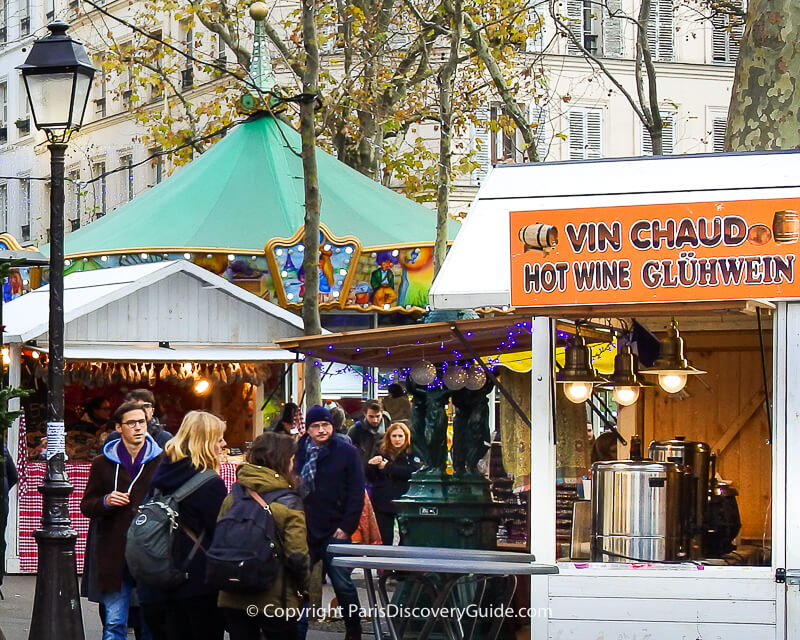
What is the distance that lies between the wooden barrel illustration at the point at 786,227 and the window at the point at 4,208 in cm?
4588

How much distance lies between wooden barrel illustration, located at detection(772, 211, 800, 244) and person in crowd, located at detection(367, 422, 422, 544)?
609cm

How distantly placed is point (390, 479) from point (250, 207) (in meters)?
7.65

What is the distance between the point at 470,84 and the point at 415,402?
19204 millimetres

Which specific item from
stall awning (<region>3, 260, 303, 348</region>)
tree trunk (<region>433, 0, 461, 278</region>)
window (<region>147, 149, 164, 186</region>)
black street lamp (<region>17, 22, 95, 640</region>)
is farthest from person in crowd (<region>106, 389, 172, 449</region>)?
window (<region>147, 149, 164, 186</region>)

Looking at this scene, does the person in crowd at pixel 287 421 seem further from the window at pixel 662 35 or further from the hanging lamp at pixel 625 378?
the window at pixel 662 35

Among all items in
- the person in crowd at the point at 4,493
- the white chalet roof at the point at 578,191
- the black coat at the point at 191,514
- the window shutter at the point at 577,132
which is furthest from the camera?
the window shutter at the point at 577,132

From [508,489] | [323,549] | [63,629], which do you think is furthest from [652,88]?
[63,629]

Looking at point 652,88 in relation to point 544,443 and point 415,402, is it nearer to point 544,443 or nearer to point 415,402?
point 415,402

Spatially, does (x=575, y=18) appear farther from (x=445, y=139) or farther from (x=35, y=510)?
(x=35, y=510)

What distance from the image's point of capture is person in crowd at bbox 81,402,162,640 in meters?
9.70

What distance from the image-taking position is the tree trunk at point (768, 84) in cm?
1270

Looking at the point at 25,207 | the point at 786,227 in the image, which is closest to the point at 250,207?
the point at 786,227

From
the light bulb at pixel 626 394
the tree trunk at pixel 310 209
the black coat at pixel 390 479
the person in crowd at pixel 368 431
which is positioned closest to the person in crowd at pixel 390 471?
the black coat at pixel 390 479

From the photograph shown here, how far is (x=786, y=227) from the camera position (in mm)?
7793
